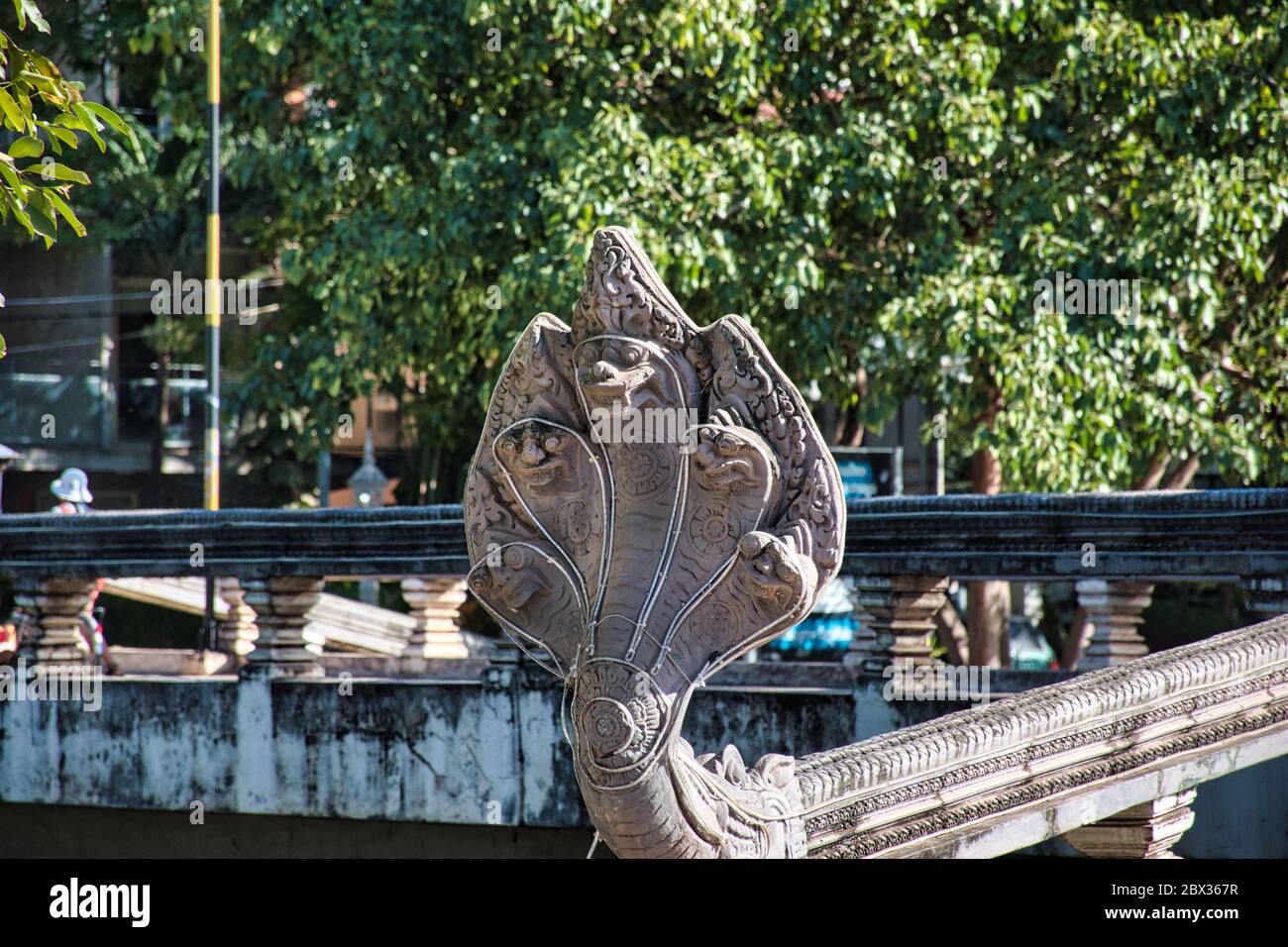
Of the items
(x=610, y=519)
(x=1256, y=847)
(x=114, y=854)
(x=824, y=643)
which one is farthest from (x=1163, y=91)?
(x=610, y=519)

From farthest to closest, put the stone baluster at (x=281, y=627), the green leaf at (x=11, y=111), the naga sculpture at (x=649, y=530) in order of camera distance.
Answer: the stone baluster at (x=281, y=627) < the green leaf at (x=11, y=111) < the naga sculpture at (x=649, y=530)

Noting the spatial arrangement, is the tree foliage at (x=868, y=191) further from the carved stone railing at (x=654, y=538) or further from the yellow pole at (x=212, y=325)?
the carved stone railing at (x=654, y=538)

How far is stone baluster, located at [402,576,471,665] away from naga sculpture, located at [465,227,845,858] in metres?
6.64

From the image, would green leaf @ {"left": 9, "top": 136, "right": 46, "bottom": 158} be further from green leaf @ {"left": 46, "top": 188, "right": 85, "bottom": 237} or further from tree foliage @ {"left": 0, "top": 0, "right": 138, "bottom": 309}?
green leaf @ {"left": 46, "top": 188, "right": 85, "bottom": 237}

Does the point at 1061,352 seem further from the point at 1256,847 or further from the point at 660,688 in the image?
the point at 660,688

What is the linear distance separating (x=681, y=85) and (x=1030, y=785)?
9113mm

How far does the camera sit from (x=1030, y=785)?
3.94 meters

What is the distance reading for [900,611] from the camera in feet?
23.7

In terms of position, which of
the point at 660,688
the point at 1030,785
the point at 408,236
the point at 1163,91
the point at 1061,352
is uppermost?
the point at 1163,91

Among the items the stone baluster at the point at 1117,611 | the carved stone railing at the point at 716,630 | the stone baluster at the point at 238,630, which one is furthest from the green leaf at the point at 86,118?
the stone baluster at the point at 238,630

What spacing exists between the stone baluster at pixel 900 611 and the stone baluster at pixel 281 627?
9.45 feet

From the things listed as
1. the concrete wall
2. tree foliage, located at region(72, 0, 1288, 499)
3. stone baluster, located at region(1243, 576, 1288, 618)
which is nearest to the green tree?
the concrete wall

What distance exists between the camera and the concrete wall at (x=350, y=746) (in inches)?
295

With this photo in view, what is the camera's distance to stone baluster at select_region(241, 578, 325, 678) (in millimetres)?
8609
